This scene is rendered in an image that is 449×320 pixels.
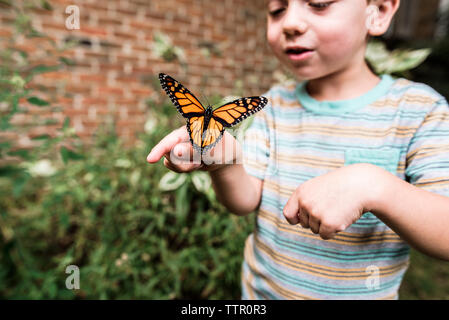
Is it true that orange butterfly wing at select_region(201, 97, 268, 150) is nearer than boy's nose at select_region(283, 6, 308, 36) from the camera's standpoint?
Yes

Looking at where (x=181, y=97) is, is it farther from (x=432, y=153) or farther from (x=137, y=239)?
(x=137, y=239)

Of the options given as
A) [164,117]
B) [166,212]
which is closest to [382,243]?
[166,212]

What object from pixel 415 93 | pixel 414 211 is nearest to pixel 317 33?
pixel 415 93

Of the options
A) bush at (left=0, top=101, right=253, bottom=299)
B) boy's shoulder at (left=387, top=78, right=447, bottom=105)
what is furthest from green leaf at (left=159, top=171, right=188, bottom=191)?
boy's shoulder at (left=387, top=78, right=447, bottom=105)

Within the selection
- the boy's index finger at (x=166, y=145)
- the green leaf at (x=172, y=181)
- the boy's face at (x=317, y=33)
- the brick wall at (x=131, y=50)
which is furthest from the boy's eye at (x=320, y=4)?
the brick wall at (x=131, y=50)

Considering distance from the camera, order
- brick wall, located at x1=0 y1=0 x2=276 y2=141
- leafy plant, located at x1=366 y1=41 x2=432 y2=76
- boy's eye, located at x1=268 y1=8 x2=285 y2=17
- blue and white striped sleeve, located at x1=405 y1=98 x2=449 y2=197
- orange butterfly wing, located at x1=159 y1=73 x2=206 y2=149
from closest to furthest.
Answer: orange butterfly wing, located at x1=159 y1=73 x2=206 y2=149 → blue and white striped sleeve, located at x1=405 y1=98 x2=449 y2=197 → boy's eye, located at x1=268 y1=8 x2=285 y2=17 → leafy plant, located at x1=366 y1=41 x2=432 y2=76 → brick wall, located at x1=0 y1=0 x2=276 y2=141

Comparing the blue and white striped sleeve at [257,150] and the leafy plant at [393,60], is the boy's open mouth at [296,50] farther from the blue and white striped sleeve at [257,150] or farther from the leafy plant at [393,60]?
the leafy plant at [393,60]

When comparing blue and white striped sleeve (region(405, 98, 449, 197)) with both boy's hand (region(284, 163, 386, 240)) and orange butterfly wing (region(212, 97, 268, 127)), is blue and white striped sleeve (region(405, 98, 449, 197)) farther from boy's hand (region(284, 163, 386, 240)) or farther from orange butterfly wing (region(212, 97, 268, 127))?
orange butterfly wing (region(212, 97, 268, 127))
